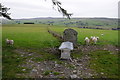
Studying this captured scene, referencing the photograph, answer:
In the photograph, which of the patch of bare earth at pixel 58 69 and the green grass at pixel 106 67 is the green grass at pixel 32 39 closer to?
the patch of bare earth at pixel 58 69

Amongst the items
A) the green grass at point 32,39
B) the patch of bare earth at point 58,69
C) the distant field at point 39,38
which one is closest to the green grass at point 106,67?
the patch of bare earth at point 58,69

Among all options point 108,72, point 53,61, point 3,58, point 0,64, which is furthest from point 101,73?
point 3,58

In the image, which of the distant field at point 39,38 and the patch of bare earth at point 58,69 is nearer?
the patch of bare earth at point 58,69

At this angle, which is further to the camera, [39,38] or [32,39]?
[39,38]

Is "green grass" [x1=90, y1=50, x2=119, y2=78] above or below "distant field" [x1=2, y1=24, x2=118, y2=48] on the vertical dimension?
below

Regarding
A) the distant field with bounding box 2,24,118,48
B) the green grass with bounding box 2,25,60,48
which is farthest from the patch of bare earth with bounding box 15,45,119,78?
the distant field with bounding box 2,24,118,48

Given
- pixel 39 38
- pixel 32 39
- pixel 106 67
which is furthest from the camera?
pixel 39 38

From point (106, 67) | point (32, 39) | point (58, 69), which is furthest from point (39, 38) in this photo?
point (106, 67)

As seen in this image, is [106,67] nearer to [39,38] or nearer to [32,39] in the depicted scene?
[32,39]

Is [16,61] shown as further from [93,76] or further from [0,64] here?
[93,76]

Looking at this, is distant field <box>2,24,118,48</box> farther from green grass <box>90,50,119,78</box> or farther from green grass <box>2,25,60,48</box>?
green grass <box>90,50,119,78</box>

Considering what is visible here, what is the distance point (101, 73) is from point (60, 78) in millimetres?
2700

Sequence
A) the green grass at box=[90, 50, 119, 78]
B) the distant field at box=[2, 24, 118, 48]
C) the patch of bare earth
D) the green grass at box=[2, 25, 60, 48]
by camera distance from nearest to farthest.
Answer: the patch of bare earth < the green grass at box=[90, 50, 119, 78] < the green grass at box=[2, 25, 60, 48] < the distant field at box=[2, 24, 118, 48]

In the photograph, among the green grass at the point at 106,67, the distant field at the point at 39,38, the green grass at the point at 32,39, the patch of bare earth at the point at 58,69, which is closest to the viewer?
the patch of bare earth at the point at 58,69
